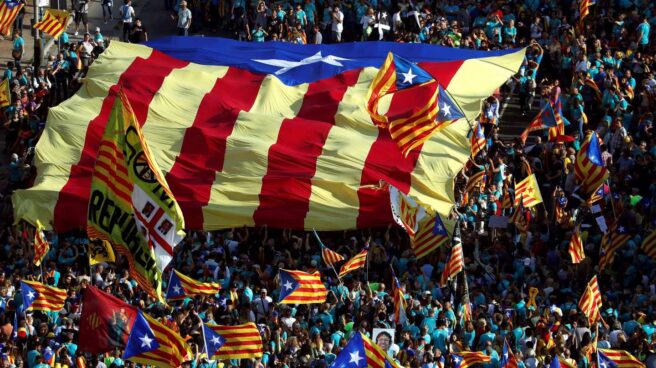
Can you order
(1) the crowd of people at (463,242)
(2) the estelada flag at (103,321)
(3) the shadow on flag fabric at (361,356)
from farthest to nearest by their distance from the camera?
(1) the crowd of people at (463,242) < (2) the estelada flag at (103,321) < (3) the shadow on flag fabric at (361,356)

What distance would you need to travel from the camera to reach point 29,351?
29109 millimetres

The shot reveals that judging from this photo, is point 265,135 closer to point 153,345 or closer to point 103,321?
point 103,321

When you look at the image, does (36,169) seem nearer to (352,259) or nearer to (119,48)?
(119,48)

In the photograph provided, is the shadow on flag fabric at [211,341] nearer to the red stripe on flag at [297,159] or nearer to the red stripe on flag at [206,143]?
the red stripe on flag at [297,159]

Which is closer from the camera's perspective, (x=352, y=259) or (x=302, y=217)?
(x=352, y=259)

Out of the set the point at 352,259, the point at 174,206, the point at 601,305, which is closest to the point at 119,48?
the point at 352,259

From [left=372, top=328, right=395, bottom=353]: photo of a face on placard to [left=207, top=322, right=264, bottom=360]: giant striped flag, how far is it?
2083 millimetres

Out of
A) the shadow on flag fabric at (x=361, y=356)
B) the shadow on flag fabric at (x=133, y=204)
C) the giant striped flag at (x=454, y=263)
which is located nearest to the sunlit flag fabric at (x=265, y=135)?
the giant striped flag at (x=454, y=263)

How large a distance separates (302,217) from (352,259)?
301cm

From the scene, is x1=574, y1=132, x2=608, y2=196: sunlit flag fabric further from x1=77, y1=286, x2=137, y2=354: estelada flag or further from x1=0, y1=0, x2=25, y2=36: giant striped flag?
x1=0, y1=0, x2=25, y2=36: giant striped flag

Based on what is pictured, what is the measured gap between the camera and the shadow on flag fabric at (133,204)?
2339 centimetres

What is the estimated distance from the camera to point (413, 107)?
33375mm

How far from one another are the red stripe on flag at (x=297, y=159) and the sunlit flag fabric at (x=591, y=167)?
18.2 ft

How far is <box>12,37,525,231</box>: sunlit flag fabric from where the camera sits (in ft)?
114
